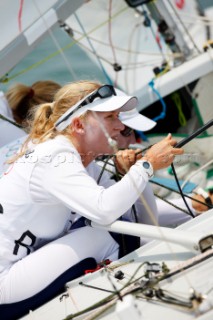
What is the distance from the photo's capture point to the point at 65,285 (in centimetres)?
179

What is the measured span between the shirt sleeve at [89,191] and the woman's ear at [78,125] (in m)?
0.12

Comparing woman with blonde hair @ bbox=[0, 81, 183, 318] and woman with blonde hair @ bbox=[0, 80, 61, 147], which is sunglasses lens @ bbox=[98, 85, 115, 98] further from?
woman with blonde hair @ bbox=[0, 80, 61, 147]

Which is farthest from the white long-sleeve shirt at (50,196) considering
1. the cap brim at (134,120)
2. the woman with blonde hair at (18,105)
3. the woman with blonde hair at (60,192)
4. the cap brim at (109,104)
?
the woman with blonde hair at (18,105)

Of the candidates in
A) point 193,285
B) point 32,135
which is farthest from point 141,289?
point 32,135

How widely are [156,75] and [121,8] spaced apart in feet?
2.12

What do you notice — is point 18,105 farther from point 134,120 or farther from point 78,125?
point 78,125

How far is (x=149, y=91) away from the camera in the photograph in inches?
148

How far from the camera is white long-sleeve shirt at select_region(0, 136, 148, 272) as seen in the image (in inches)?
65.6

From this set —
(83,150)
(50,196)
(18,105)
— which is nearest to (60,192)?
(50,196)

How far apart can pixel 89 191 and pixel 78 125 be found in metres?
0.24

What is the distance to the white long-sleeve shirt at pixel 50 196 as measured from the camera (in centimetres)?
167

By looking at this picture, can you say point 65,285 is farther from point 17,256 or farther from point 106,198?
point 106,198

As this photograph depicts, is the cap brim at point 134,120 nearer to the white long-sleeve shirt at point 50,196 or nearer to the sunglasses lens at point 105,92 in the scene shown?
the sunglasses lens at point 105,92

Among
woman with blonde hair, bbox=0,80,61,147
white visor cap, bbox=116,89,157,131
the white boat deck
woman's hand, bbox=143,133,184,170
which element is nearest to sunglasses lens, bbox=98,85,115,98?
white visor cap, bbox=116,89,157,131
